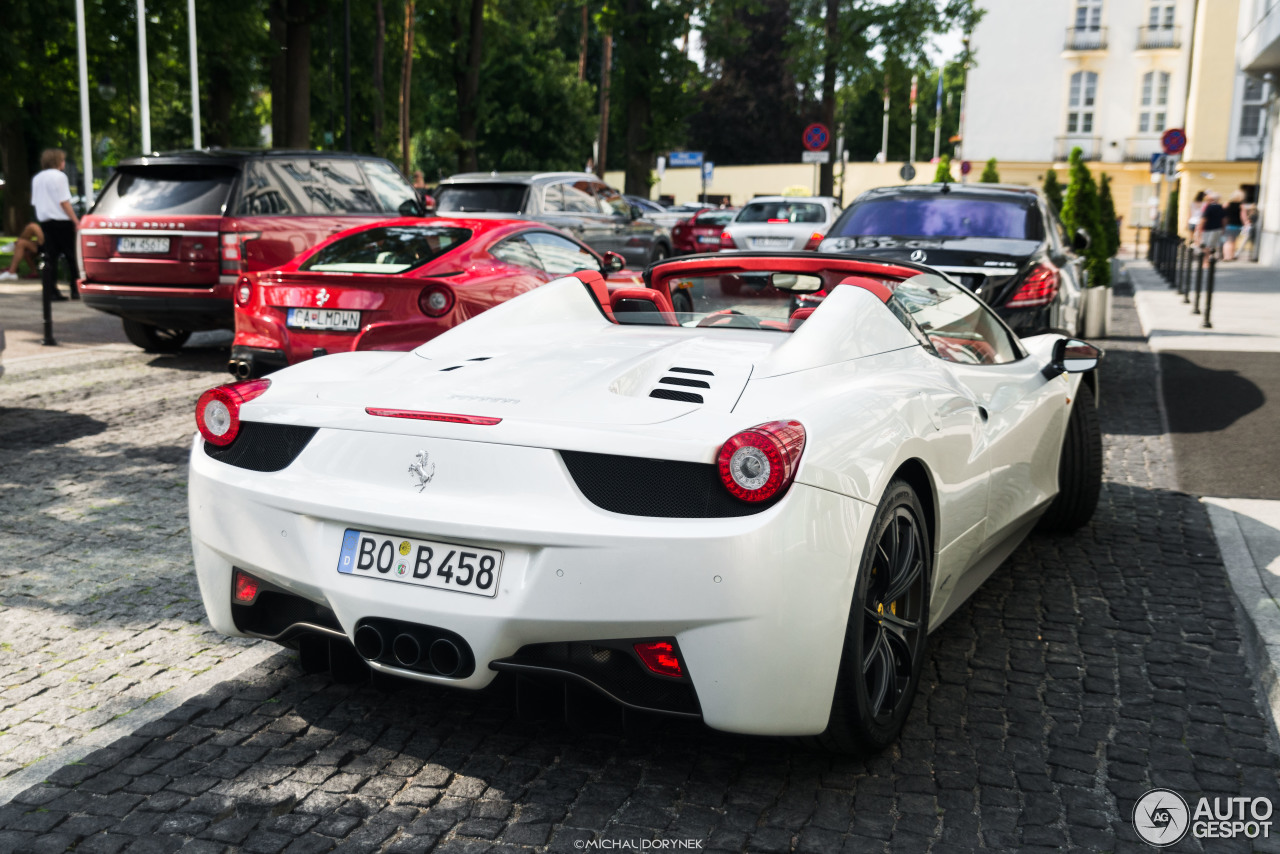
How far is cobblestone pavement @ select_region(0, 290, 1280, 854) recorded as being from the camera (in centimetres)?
305

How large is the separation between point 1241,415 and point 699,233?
17.4 meters

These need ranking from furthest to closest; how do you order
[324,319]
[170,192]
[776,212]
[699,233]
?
[699,233] → [776,212] → [170,192] → [324,319]

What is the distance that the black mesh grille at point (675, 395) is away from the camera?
328cm

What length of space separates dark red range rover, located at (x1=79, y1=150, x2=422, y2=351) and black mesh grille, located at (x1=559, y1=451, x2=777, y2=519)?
28.0 feet

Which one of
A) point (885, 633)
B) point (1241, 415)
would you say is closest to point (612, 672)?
point (885, 633)

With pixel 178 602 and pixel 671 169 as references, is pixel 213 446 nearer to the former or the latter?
pixel 178 602

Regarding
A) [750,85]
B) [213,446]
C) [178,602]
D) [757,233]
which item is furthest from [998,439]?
[750,85]

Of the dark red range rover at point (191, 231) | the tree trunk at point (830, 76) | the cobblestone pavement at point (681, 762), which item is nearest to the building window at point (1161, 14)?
the tree trunk at point (830, 76)

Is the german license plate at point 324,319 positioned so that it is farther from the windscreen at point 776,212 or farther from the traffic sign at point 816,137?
the traffic sign at point 816,137

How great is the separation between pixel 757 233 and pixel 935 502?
58.3 ft

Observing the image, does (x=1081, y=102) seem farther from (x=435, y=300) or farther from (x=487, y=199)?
(x=435, y=300)

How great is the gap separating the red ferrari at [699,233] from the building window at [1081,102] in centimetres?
4065

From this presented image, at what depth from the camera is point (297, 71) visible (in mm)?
22516

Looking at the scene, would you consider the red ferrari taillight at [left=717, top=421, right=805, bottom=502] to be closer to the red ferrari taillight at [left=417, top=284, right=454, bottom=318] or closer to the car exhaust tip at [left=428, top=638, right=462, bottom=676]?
the car exhaust tip at [left=428, top=638, right=462, bottom=676]
